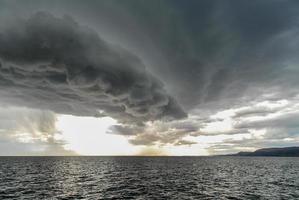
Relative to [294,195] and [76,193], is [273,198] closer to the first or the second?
[294,195]

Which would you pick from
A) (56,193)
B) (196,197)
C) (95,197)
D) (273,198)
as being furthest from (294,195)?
(56,193)

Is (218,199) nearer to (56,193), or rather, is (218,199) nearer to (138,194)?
(138,194)

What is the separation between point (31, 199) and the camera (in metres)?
40.1

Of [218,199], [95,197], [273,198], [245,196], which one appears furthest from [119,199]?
[273,198]

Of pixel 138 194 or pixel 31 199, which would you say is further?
pixel 138 194

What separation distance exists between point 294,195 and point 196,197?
784 inches

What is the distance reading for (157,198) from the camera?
136ft

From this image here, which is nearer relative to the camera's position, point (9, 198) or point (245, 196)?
point (9, 198)

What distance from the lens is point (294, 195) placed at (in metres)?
45.1

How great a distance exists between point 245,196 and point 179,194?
12.7 metres

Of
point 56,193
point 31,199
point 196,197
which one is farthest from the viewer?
point 56,193

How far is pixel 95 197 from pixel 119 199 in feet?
15.8

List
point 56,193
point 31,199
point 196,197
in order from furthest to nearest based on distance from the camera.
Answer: point 56,193 < point 196,197 < point 31,199

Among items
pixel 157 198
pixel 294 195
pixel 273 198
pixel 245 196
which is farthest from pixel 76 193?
pixel 294 195
